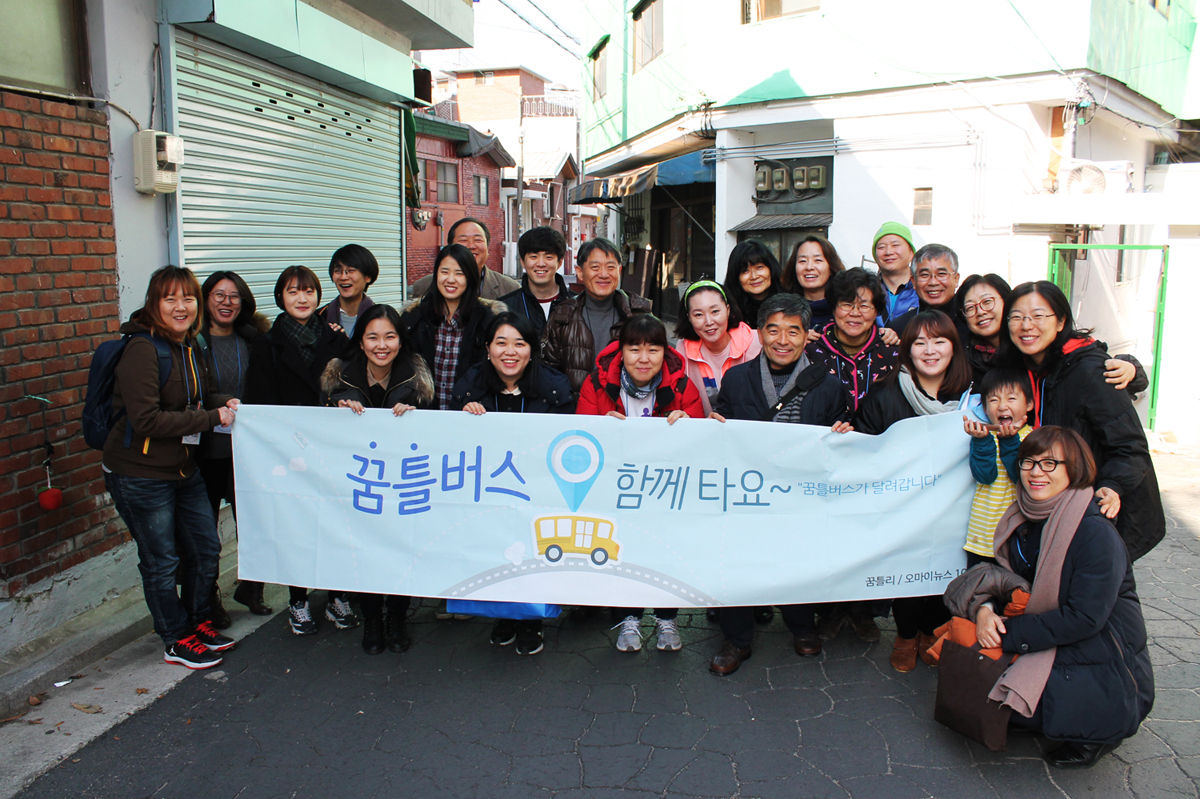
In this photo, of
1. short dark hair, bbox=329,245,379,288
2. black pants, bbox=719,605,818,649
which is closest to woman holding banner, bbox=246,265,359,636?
short dark hair, bbox=329,245,379,288

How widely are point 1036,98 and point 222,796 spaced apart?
11.2m

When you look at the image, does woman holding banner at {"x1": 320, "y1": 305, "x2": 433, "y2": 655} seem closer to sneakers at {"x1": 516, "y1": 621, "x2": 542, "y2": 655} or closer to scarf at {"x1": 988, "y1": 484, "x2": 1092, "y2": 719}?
sneakers at {"x1": 516, "y1": 621, "x2": 542, "y2": 655}

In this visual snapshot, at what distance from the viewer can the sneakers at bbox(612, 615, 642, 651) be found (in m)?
3.98

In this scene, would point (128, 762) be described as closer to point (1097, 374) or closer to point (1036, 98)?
point (1097, 374)

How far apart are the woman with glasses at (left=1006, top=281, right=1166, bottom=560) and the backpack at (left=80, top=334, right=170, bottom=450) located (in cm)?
370

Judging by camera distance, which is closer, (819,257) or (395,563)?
(395,563)

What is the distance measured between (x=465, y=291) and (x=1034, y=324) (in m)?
2.77

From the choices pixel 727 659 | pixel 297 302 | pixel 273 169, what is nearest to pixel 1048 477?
pixel 727 659

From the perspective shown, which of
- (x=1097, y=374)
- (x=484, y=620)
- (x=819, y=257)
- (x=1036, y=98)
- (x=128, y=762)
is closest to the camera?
(x=128, y=762)

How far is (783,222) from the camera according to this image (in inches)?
506

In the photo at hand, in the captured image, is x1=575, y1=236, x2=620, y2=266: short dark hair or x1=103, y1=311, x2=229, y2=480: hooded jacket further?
x1=575, y1=236, x2=620, y2=266: short dark hair

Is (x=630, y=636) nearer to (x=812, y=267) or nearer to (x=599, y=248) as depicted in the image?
(x=599, y=248)

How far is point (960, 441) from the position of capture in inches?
144

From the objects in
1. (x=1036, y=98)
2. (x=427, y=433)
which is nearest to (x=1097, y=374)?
(x=427, y=433)
